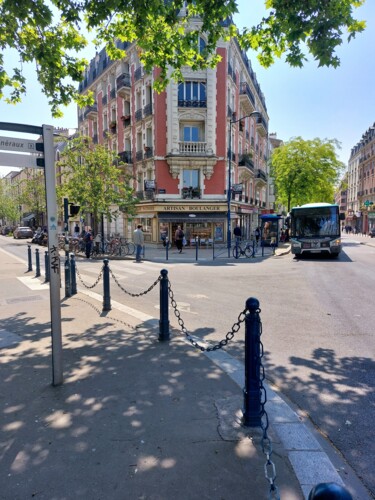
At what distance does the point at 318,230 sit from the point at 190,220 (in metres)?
11.2

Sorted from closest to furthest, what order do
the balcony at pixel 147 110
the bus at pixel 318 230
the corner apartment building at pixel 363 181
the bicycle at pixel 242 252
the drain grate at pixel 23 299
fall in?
the drain grate at pixel 23 299
the bus at pixel 318 230
the bicycle at pixel 242 252
the balcony at pixel 147 110
the corner apartment building at pixel 363 181

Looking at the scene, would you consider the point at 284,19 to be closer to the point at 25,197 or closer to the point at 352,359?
the point at 352,359

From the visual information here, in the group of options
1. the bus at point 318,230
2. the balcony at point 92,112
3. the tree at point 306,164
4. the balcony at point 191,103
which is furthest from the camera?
the balcony at point 92,112

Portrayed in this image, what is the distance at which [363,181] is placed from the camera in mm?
62219

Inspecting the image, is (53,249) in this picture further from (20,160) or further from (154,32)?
(154,32)

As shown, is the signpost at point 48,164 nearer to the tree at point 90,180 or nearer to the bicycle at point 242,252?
the bicycle at point 242,252

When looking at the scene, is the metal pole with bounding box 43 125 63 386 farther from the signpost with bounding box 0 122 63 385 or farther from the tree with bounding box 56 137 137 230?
the tree with bounding box 56 137 137 230

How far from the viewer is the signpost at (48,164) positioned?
10.7 ft

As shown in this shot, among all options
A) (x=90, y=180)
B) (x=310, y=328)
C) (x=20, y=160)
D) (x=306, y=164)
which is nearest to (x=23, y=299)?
(x=20, y=160)

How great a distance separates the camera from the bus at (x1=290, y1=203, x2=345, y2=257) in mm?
15344

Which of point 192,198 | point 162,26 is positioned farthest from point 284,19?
point 192,198

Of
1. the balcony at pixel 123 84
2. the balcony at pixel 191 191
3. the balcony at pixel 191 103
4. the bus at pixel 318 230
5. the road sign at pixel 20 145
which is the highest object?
the balcony at pixel 123 84

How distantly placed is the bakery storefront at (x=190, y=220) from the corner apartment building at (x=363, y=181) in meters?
35.9

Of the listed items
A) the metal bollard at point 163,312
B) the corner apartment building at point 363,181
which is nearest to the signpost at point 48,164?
the metal bollard at point 163,312
